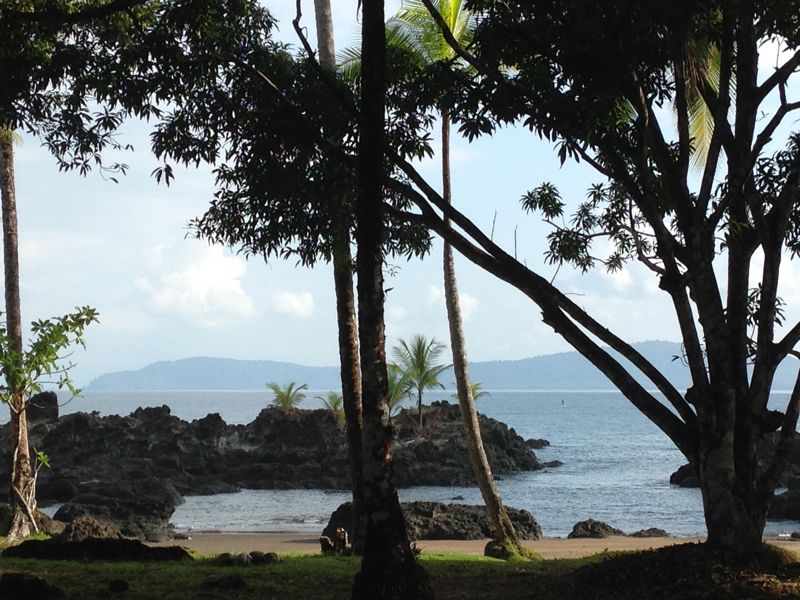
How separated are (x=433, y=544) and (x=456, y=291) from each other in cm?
666

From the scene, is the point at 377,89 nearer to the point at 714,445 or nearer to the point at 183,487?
the point at 714,445

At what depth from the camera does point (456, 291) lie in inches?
696

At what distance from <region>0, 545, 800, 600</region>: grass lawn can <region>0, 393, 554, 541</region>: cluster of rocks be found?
101 feet

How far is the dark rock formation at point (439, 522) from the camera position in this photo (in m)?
22.7

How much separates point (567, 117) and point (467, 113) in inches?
46.7

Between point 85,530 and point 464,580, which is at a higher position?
point 85,530

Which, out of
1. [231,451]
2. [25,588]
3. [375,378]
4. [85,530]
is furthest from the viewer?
[231,451]

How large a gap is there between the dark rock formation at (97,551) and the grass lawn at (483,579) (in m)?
0.35

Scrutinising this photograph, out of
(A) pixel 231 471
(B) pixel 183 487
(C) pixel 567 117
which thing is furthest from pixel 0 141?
(A) pixel 231 471

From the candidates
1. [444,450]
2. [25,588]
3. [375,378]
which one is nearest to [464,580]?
[375,378]

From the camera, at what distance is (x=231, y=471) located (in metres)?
47.5

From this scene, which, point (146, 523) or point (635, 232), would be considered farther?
point (146, 523)

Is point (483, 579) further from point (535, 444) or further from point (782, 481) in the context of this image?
point (535, 444)

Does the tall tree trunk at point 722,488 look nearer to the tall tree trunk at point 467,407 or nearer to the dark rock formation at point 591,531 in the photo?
the tall tree trunk at point 467,407
